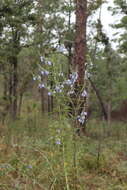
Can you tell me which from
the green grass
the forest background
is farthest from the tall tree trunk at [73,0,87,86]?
the green grass

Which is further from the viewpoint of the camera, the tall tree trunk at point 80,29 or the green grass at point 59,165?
the tall tree trunk at point 80,29

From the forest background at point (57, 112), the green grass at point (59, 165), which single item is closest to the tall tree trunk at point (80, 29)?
the forest background at point (57, 112)

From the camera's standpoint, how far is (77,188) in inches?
126

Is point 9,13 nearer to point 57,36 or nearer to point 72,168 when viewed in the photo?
point 57,36

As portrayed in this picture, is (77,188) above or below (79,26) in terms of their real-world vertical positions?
below

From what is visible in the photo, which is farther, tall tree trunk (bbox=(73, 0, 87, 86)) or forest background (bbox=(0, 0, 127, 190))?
tall tree trunk (bbox=(73, 0, 87, 86))

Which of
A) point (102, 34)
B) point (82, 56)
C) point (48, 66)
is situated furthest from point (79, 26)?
point (102, 34)

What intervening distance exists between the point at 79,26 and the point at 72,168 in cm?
425

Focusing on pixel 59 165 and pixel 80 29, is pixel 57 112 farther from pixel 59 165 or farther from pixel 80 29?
pixel 80 29

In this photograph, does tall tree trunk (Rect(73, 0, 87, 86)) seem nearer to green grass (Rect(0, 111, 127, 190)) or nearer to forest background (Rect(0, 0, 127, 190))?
forest background (Rect(0, 0, 127, 190))

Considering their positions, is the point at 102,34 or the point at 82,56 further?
the point at 102,34

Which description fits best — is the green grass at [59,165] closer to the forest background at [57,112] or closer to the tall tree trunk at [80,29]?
the forest background at [57,112]

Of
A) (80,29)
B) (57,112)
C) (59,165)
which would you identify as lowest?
(59,165)

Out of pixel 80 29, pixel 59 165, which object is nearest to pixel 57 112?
pixel 59 165
